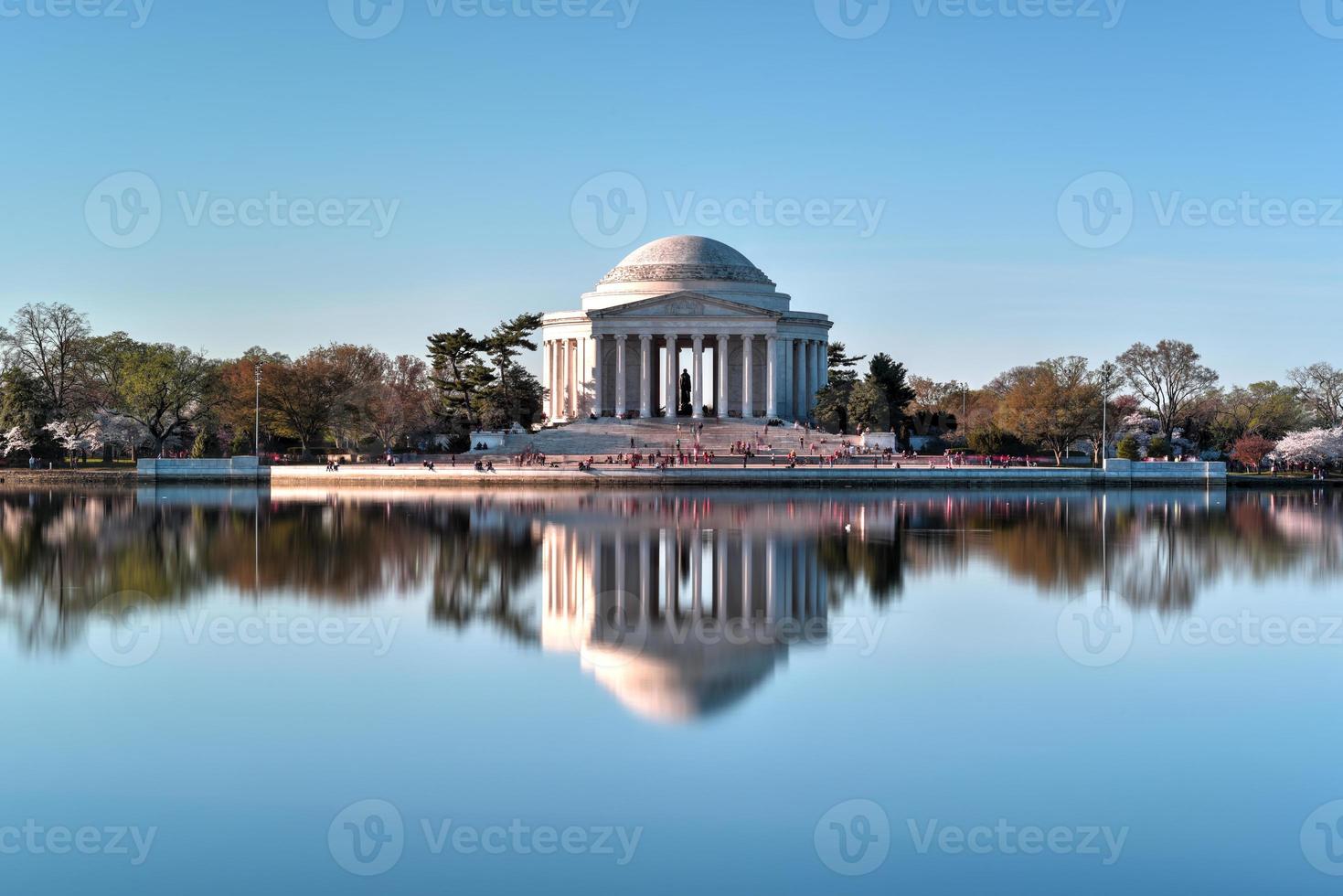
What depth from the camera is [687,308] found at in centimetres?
9775

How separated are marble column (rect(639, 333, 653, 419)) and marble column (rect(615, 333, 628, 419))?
53.3 inches

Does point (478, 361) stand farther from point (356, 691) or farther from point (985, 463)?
point (356, 691)

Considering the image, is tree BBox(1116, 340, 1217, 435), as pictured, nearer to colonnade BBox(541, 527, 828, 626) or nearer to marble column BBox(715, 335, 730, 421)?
marble column BBox(715, 335, 730, 421)

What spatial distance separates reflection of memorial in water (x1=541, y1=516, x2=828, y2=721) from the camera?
18.5 meters

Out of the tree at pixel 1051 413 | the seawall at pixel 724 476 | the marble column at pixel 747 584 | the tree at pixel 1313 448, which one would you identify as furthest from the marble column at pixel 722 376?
the marble column at pixel 747 584

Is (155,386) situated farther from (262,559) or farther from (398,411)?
(262,559)

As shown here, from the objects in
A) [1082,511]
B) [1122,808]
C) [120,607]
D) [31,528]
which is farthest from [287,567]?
[1082,511]

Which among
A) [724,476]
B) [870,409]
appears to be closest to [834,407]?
[870,409]

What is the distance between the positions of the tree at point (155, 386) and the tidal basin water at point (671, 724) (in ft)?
191

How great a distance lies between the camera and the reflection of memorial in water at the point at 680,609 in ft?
60.8

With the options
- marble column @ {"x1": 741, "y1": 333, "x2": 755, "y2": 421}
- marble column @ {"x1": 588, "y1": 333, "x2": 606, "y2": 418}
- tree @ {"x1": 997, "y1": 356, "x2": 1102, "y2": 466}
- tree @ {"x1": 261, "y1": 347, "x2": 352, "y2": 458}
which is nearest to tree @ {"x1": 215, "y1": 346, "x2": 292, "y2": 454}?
tree @ {"x1": 261, "y1": 347, "x2": 352, "y2": 458}

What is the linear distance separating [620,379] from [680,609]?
239 feet

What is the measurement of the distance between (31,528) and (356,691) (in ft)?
100

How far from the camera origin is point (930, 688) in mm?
18547
